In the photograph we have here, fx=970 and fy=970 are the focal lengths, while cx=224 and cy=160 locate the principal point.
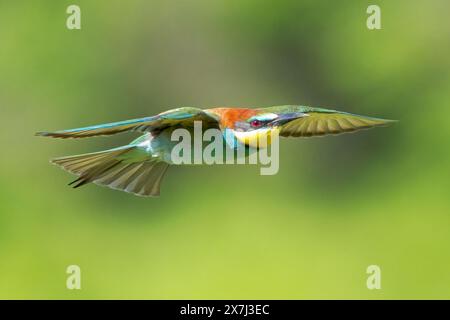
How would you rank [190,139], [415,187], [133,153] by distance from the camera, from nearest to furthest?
[190,139] → [133,153] → [415,187]

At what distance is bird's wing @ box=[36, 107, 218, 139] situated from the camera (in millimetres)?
1373

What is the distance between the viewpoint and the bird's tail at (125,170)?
5.76 ft

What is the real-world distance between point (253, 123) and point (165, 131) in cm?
15

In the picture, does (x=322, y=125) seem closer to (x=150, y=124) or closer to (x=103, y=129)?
(x=150, y=124)

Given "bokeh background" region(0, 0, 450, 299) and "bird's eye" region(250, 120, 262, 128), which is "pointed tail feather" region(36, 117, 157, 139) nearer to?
"bird's eye" region(250, 120, 262, 128)

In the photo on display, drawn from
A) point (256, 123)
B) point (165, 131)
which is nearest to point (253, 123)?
point (256, 123)

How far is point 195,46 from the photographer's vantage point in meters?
4.63

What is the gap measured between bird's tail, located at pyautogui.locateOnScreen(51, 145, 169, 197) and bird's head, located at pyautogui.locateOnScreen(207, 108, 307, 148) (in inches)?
8.0

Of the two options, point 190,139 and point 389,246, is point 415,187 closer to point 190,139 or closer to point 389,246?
point 389,246

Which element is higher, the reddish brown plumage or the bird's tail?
the reddish brown plumage

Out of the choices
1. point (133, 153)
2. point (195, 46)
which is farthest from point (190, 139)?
point (195, 46)

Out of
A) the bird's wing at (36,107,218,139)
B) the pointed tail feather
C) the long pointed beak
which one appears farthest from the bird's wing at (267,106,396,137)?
the pointed tail feather

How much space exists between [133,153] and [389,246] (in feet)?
7.67

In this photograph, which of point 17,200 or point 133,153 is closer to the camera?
point 133,153
